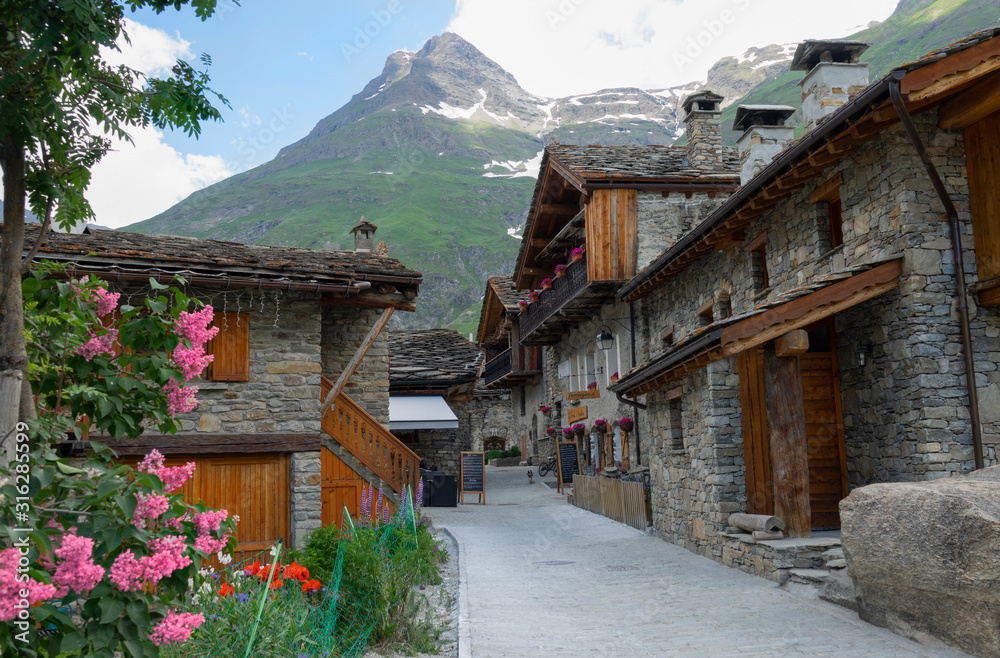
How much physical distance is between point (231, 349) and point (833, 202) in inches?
329

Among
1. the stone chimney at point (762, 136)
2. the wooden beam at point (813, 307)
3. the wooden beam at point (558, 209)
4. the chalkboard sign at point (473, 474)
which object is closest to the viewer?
the wooden beam at point (813, 307)

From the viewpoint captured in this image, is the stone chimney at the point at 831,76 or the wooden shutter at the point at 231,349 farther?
the stone chimney at the point at 831,76

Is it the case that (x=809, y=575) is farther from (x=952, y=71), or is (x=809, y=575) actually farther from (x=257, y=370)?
(x=257, y=370)

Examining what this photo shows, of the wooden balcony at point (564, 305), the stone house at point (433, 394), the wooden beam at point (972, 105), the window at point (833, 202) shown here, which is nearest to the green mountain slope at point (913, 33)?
the wooden balcony at point (564, 305)

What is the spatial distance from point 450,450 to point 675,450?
9743mm

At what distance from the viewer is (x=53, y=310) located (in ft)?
12.1

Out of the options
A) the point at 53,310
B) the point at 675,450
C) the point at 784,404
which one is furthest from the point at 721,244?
the point at 53,310

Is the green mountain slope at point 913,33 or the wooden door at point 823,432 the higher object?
the green mountain slope at point 913,33

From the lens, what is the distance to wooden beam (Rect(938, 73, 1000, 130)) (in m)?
7.45

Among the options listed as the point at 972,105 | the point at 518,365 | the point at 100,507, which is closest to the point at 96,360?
the point at 100,507

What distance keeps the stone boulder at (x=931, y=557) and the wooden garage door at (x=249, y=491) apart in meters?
7.50

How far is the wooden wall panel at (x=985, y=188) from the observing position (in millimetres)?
7770

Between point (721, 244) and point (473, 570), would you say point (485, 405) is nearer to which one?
point (721, 244)

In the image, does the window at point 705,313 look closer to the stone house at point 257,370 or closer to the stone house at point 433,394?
the stone house at point 257,370
